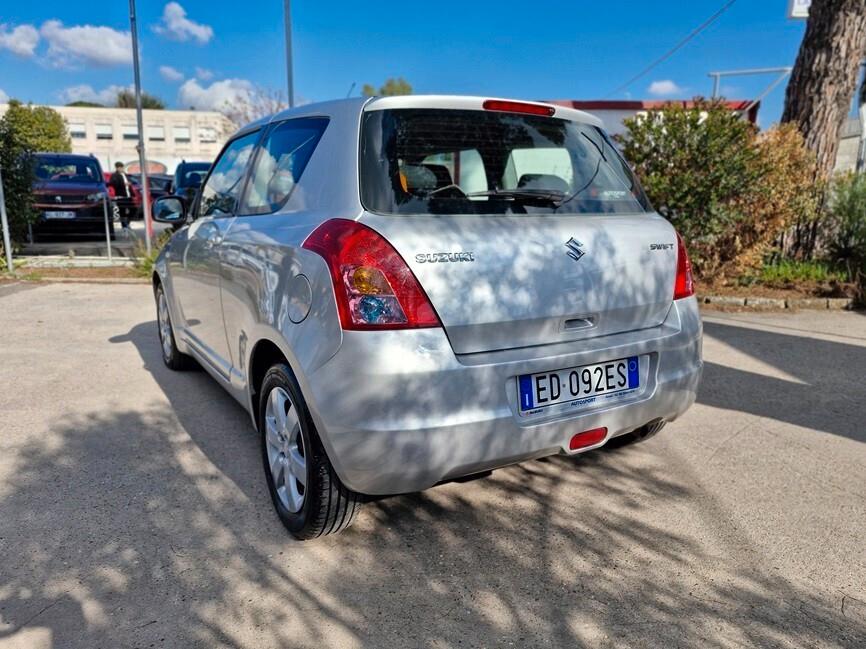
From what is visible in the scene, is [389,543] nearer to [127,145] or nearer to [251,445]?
[251,445]

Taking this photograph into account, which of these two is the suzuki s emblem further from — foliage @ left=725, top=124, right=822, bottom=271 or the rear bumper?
foliage @ left=725, top=124, right=822, bottom=271

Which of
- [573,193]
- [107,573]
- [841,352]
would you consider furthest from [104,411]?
[841,352]

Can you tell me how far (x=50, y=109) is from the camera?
63219 millimetres

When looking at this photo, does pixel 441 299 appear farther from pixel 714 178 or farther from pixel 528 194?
pixel 714 178

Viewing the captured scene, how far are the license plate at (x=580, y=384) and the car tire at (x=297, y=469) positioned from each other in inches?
30.9

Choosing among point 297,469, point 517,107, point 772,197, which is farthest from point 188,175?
point 297,469

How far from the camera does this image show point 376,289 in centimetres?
227

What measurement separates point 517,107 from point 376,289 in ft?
3.87

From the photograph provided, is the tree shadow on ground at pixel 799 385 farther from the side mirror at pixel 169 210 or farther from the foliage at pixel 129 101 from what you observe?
the foliage at pixel 129 101

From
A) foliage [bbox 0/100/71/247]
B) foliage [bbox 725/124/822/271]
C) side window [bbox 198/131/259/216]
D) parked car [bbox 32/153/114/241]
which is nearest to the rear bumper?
side window [bbox 198/131/259/216]

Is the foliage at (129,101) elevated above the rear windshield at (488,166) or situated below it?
above

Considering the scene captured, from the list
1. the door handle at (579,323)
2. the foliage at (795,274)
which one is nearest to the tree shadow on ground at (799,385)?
the door handle at (579,323)

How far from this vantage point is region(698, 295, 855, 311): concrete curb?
26.0 feet

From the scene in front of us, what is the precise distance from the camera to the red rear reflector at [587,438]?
8.55ft
